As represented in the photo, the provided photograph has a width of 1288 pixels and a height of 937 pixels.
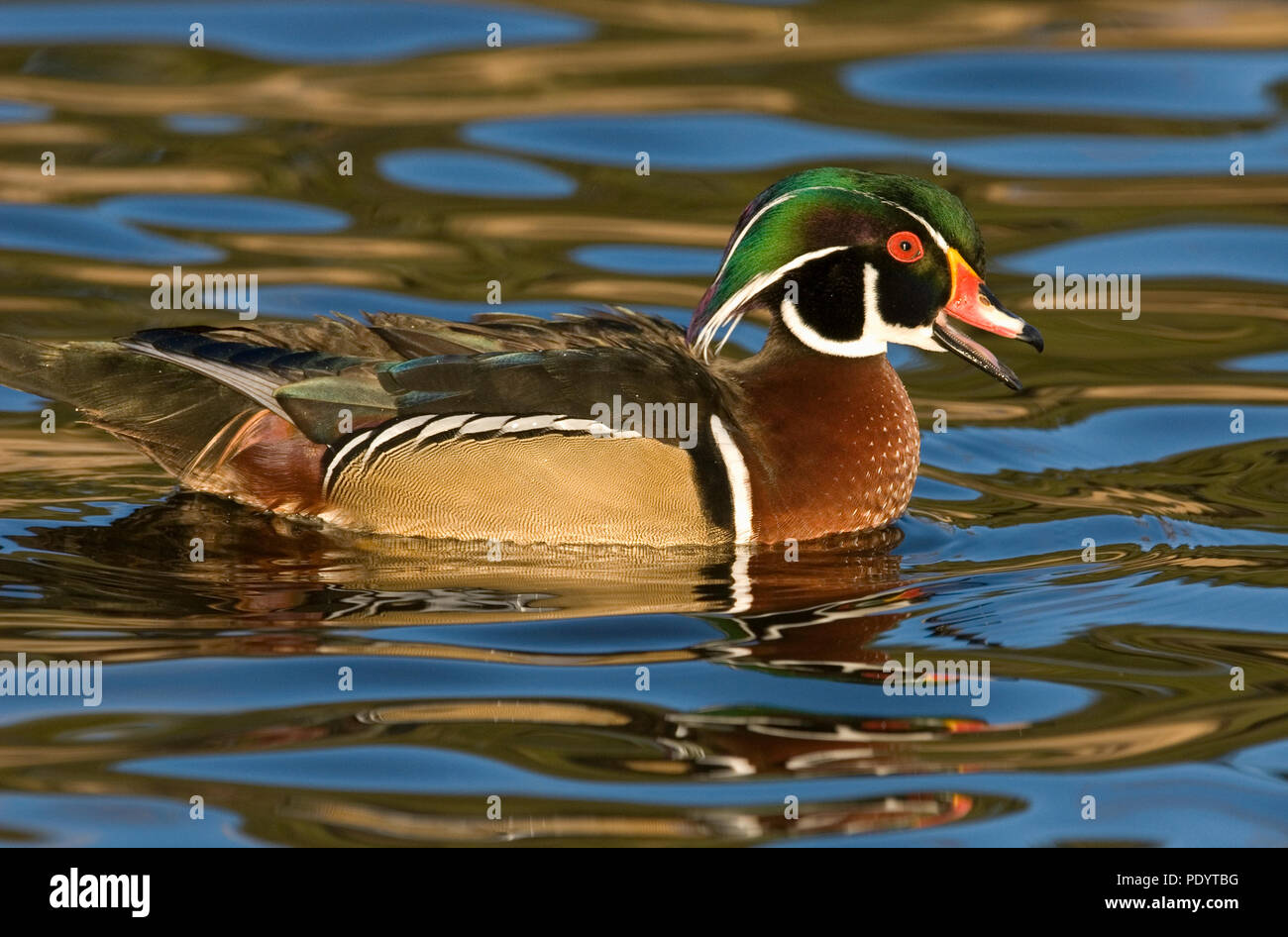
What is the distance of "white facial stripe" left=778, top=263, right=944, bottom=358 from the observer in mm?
8617

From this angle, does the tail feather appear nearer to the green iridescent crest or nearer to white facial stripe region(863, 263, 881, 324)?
the green iridescent crest

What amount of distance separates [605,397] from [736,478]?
65 cm

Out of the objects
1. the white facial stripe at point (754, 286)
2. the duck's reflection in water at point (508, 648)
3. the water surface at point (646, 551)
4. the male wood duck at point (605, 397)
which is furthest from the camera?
the white facial stripe at point (754, 286)

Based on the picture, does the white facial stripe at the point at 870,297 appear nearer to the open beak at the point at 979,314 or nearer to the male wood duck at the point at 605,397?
the male wood duck at the point at 605,397

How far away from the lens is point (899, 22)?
15469 mm

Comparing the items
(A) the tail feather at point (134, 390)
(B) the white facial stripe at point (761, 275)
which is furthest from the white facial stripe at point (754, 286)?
(A) the tail feather at point (134, 390)

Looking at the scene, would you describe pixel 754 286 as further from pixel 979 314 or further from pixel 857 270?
pixel 979 314

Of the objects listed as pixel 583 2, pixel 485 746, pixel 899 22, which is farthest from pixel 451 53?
pixel 485 746

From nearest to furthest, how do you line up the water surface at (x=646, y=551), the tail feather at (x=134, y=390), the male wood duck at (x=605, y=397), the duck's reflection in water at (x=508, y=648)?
the duck's reflection in water at (x=508, y=648), the water surface at (x=646, y=551), the male wood duck at (x=605, y=397), the tail feather at (x=134, y=390)

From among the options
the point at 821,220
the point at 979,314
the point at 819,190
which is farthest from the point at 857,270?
the point at 979,314

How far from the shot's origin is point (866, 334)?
8680 mm

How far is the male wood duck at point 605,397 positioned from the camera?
805cm

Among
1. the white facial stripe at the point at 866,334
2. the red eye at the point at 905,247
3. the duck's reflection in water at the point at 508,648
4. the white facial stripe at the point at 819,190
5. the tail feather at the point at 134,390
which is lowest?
the duck's reflection in water at the point at 508,648

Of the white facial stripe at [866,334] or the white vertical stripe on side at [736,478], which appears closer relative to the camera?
the white vertical stripe on side at [736,478]
